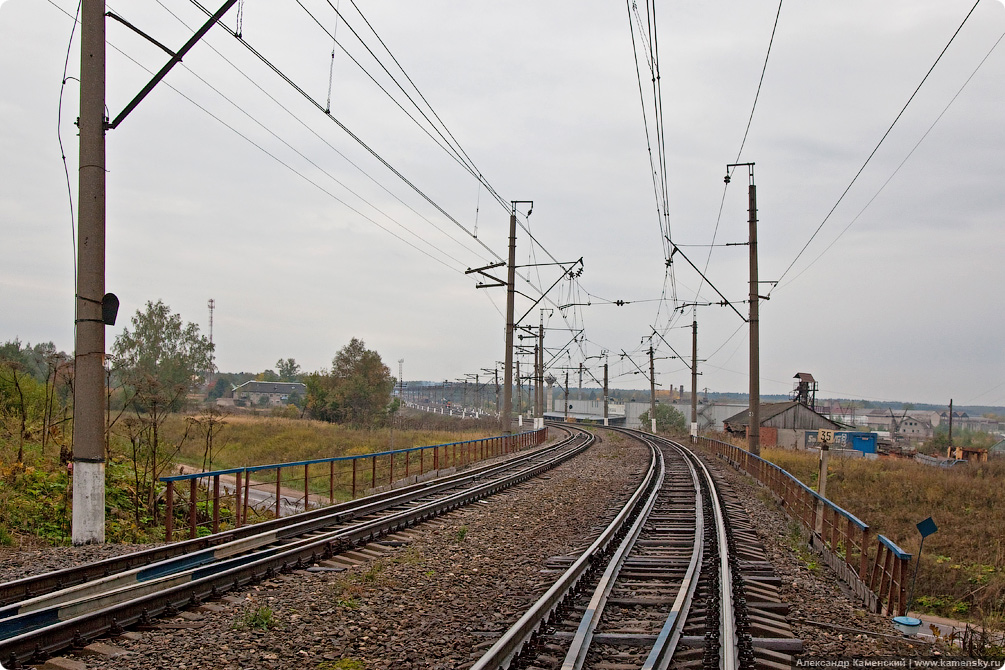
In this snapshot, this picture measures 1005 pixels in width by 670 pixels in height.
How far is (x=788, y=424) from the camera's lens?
57.2 metres

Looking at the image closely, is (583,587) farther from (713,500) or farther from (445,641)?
(713,500)

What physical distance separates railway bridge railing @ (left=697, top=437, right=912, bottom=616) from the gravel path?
28 centimetres

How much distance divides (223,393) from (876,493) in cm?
14721

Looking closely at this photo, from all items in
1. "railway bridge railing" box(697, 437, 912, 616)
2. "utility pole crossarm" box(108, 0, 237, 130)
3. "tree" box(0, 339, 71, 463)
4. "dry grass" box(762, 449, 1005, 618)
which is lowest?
"dry grass" box(762, 449, 1005, 618)

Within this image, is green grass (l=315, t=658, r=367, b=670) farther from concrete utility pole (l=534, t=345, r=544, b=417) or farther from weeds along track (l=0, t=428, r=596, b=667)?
concrete utility pole (l=534, t=345, r=544, b=417)

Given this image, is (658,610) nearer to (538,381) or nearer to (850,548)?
(850,548)

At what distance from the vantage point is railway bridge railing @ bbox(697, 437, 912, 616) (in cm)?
796

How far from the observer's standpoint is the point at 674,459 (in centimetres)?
2914

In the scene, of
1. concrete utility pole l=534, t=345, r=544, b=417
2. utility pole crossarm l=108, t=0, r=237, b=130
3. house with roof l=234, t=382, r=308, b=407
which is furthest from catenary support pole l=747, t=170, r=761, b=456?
house with roof l=234, t=382, r=308, b=407

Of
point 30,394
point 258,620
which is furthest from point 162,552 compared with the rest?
point 30,394

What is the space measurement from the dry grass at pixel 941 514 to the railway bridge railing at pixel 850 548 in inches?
81.2

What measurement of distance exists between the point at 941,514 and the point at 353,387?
149 ft

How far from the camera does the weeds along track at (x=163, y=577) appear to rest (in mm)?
5875

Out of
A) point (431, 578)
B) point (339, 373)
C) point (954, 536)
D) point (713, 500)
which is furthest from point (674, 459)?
point (339, 373)
